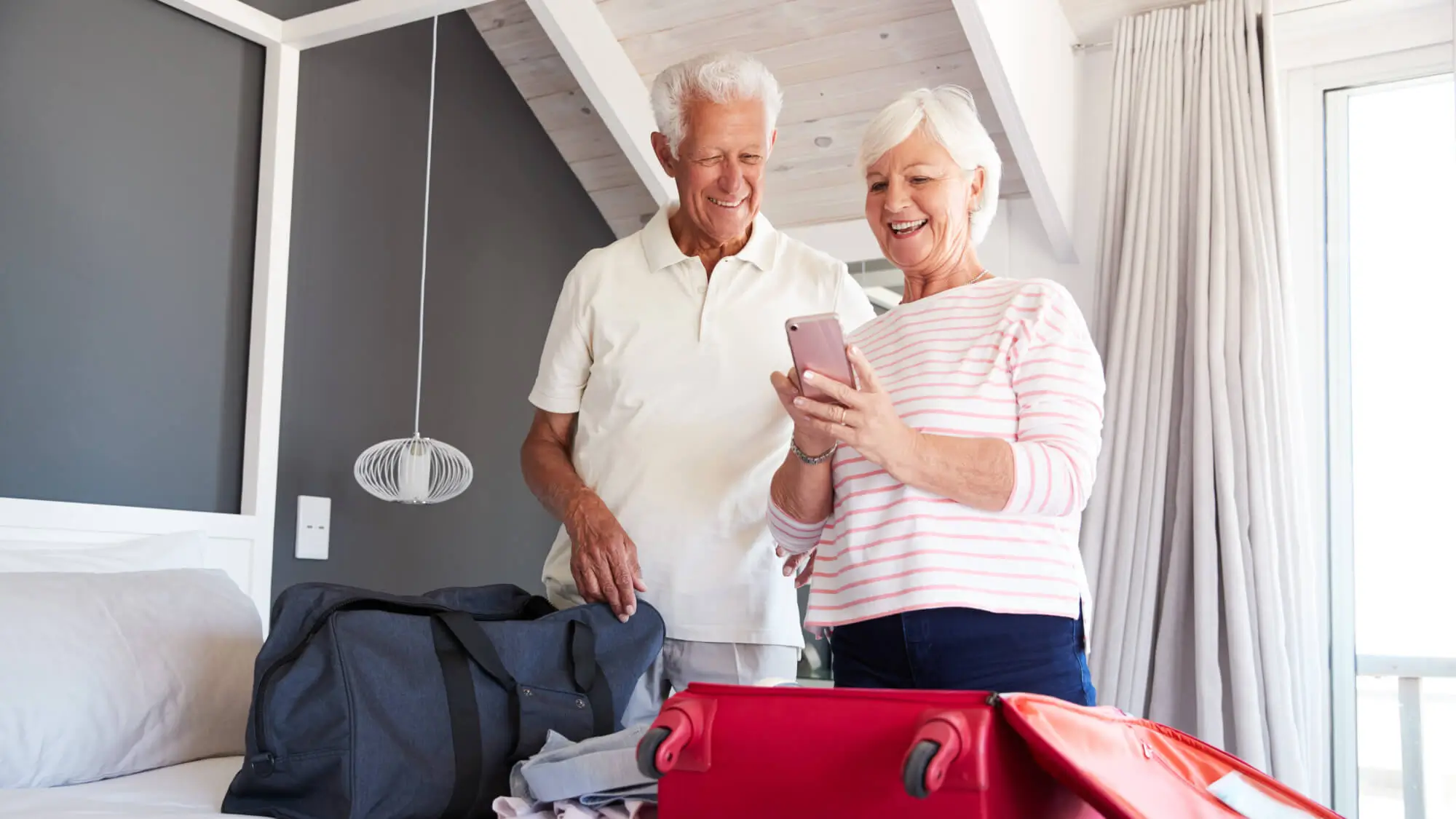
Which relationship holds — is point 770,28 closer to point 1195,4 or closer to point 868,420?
point 1195,4

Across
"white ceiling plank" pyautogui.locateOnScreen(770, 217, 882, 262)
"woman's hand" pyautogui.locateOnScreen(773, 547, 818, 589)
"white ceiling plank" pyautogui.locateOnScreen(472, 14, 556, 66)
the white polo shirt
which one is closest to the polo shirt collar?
the white polo shirt

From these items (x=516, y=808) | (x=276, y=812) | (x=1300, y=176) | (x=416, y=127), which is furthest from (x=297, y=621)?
(x=1300, y=176)

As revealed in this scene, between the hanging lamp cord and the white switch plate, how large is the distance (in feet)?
1.12

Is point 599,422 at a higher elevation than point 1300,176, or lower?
lower

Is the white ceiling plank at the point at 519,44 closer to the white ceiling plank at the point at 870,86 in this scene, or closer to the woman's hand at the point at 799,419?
the white ceiling plank at the point at 870,86

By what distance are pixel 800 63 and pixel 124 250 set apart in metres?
1.53

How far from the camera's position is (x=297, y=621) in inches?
55.4

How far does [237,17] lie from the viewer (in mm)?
2523

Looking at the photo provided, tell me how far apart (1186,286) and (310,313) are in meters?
1.96

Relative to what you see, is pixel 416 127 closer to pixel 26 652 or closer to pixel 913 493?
pixel 26 652

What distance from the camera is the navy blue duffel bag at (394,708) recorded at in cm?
132

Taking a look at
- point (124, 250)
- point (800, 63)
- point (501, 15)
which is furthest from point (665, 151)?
point (501, 15)

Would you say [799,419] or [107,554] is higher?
[799,419]

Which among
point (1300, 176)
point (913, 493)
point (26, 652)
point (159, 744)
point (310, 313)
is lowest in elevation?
point (159, 744)
